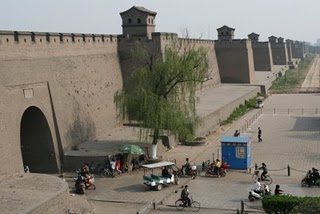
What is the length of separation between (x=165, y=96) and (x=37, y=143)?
5589 mm

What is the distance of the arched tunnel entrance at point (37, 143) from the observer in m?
19.6

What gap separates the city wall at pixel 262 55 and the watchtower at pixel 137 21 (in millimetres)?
33686

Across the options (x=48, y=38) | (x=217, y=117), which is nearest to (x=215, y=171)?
(x=48, y=38)

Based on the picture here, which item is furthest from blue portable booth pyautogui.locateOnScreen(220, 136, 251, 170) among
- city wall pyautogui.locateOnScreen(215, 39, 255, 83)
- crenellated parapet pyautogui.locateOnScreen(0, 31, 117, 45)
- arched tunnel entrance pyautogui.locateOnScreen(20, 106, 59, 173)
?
city wall pyautogui.locateOnScreen(215, 39, 255, 83)

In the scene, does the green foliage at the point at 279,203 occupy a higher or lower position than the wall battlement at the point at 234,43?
lower

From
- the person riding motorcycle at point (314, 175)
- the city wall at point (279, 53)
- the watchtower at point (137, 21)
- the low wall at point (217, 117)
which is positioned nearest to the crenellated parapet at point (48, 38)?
the watchtower at point (137, 21)

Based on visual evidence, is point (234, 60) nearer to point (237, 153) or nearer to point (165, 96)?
point (165, 96)

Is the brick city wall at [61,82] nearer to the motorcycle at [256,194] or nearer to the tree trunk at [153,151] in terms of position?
the tree trunk at [153,151]

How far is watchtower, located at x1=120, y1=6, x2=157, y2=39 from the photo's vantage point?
29219mm

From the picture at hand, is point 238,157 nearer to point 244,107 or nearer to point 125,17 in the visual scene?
point 125,17

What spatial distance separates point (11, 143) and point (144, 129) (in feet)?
19.2

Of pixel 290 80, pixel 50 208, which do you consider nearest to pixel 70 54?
pixel 50 208

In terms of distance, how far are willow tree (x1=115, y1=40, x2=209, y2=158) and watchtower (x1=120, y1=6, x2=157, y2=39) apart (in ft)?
26.0

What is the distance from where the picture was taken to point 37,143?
65.1 ft
